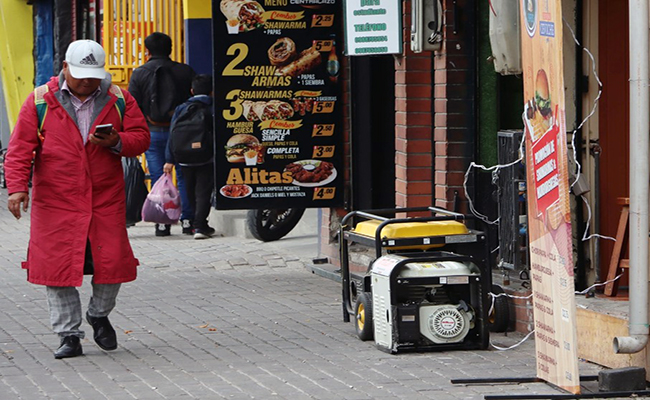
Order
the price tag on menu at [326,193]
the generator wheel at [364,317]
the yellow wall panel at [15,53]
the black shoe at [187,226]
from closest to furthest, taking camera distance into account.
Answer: the generator wheel at [364,317] → the price tag on menu at [326,193] → the black shoe at [187,226] → the yellow wall panel at [15,53]

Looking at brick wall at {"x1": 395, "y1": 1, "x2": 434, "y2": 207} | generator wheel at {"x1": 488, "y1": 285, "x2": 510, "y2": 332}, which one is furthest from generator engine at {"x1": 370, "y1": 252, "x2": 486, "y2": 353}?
brick wall at {"x1": 395, "y1": 1, "x2": 434, "y2": 207}

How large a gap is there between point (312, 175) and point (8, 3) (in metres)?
15.2

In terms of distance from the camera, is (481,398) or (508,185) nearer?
(481,398)

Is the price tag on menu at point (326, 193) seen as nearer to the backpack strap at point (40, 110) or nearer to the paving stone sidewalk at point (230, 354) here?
the paving stone sidewalk at point (230, 354)

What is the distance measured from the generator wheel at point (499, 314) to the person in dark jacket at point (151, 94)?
20.4 feet

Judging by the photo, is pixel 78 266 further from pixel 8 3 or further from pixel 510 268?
pixel 8 3

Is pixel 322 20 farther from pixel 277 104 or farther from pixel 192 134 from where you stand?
pixel 192 134

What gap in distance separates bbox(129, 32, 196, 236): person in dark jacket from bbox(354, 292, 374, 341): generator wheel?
6041 millimetres

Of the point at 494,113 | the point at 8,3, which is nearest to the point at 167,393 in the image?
the point at 494,113

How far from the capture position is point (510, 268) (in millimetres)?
8203

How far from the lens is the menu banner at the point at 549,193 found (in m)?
6.13

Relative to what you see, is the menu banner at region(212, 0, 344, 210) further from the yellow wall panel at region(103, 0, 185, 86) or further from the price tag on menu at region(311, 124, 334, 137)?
the yellow wall panel at region(103, 0, 185, 86)

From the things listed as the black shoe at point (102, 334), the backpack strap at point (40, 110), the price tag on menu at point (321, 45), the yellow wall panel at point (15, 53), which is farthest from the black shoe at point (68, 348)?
the yellow wall panel at point (15, 53)

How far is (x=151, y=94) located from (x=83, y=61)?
6.49 m
